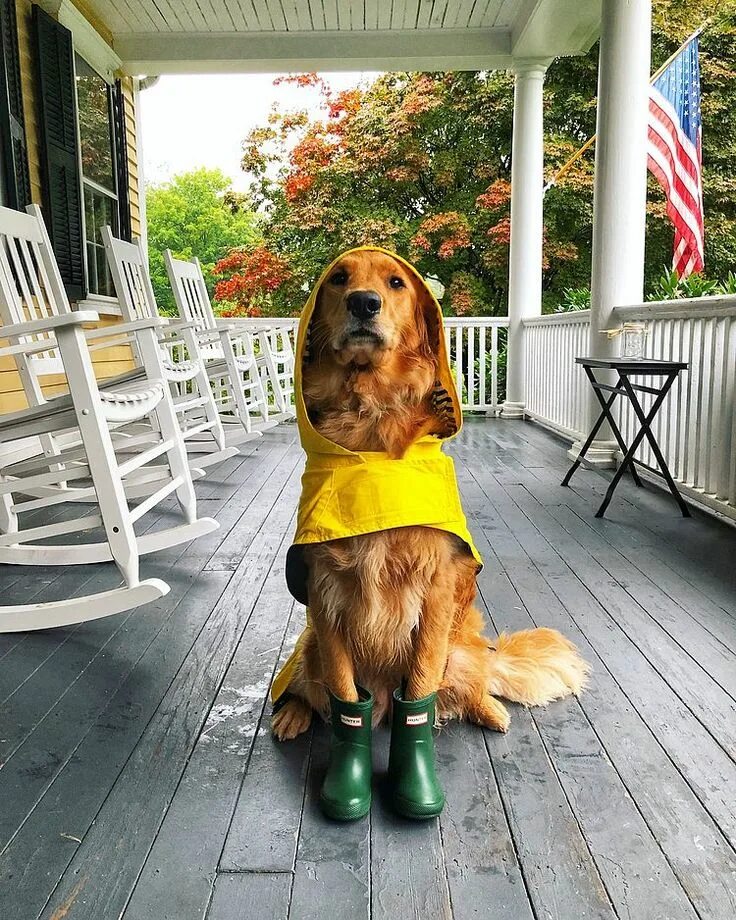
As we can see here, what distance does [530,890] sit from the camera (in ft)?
3.52

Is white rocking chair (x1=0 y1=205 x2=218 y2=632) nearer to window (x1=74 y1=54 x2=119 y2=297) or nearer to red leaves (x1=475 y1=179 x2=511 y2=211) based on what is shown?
window (x1=74 y1=54 x2=119 y2=297)

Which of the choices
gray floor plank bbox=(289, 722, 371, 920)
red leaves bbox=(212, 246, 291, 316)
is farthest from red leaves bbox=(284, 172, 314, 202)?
gray floor plank bbox=(289, 722, 371, 920)

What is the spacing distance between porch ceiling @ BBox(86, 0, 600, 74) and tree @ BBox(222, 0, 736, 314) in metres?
3.39

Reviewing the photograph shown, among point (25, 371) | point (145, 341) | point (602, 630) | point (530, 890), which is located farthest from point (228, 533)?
point (530, 890)

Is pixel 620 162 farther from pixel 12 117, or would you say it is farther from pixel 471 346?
pixel 471 346

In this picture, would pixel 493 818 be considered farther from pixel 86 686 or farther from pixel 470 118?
pixel 470 118

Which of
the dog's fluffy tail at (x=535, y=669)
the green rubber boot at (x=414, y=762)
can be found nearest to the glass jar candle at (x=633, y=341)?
the dog's fluffy tail at (x=535, y=669)

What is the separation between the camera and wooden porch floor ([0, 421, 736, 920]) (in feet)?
3.52

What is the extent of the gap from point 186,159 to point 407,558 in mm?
17150

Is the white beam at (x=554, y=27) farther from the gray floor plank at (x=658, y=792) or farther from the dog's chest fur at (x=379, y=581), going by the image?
the dog's chest fur at (x=379, y=581)

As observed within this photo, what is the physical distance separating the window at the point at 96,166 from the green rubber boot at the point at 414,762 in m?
4.72

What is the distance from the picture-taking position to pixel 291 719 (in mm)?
1541

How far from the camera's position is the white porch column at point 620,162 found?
13.2ft

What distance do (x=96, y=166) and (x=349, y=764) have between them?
217 inches
